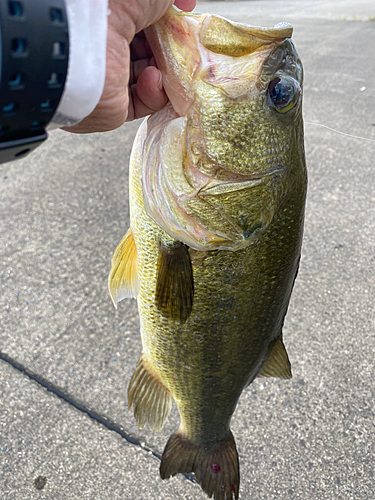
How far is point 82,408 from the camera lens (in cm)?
192

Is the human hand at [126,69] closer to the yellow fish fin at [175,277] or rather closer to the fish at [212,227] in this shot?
the fish at [212,227]

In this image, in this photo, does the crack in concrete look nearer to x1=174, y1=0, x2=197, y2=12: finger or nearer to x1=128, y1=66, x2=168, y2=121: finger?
x1=128, y1=66, x2=168, y2=121: finger

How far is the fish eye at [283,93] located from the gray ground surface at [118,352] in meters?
1.49

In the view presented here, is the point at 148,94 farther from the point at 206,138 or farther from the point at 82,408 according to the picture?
the point at 82,408

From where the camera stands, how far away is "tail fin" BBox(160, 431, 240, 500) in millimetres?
1446

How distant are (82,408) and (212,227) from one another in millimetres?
1303

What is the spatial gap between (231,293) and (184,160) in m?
0.43

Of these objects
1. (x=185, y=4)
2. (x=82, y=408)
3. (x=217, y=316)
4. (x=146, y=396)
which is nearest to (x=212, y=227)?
(x=217, y=316)

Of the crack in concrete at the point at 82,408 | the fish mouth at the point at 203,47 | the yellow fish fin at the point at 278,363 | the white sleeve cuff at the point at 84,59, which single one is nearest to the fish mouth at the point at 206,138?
the fish mouth at the point at 203,47

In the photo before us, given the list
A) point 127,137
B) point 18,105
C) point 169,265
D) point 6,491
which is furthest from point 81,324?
point 127,137

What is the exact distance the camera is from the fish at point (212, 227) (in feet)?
3.00

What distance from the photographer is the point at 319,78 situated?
5695 millimetres

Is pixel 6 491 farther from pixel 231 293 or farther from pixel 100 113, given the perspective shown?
pixel 100 113

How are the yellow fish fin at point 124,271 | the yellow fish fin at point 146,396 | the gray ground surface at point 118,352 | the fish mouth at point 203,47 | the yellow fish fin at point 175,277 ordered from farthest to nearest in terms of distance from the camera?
the gray ground surface at point 118,352 → the yellow fish fin at point 146,396 → the yellow fish fin at point 124,271 → the yellow fish fin at point 175,277 → the fish mouth at point 203,47
